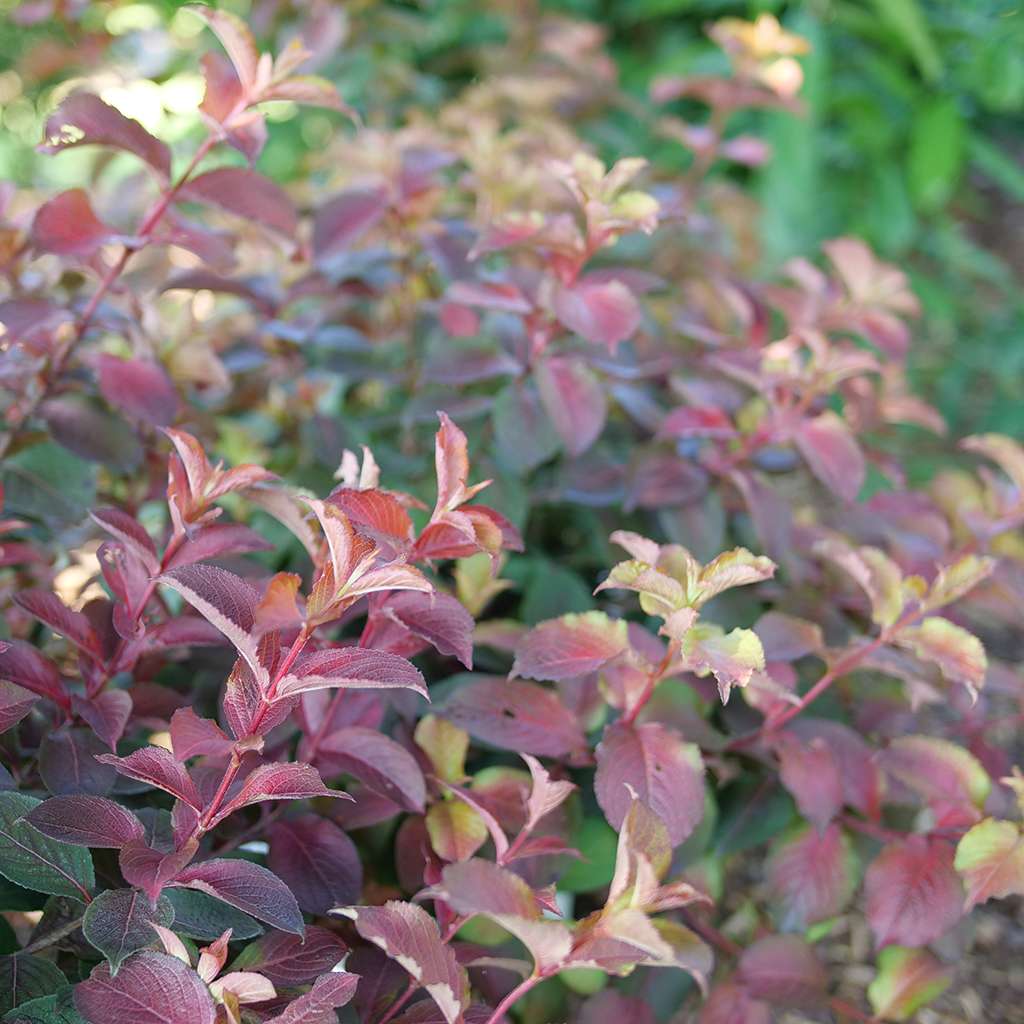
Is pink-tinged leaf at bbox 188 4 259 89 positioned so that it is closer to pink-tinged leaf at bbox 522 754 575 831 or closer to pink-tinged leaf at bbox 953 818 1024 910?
pink-tinged leaf at bbox 522 754 575 831

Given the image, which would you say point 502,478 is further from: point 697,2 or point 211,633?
point 697,2

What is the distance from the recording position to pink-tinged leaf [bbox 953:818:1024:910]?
0.72 m

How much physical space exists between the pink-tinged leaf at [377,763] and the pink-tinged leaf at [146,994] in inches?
7.3

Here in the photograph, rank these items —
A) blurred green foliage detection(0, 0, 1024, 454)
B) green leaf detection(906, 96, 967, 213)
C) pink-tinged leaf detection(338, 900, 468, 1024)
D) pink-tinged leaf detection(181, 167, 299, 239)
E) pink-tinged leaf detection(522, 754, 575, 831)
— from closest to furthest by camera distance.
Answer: pink-tinged leaf detection(338, 900, 468, 1024) → pink-tinged leaf detection(522, 754, 575, 831) → pink-tinged leaf detection(181, 167, 299, 239) → blurred green foliage detection(0, 0, 1024, 454) → green leaf detection(906, 96, 967, 213)

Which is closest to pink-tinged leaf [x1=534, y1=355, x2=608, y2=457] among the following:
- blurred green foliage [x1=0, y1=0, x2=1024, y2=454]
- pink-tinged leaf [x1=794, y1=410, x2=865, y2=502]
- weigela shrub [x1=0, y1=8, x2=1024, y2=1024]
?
weigela shrub [x1=0, y1=8, x2=1024, y2=1024]

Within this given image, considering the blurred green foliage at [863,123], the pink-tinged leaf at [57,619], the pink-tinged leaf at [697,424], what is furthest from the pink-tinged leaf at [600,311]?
the blurred green foliage at [863,123]

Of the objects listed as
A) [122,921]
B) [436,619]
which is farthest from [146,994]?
[436,619]

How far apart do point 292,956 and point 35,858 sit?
0.17 metres

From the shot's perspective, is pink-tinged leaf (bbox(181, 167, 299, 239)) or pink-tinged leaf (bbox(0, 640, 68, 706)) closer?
pink-tinged leaf (bbox(0, 640, 68, 706))

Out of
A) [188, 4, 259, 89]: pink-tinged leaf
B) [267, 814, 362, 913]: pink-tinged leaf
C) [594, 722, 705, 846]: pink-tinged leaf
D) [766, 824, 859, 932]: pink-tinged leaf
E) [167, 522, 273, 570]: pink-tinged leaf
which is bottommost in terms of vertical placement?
[766, 824, 859, 932]: pink-tinged leaf

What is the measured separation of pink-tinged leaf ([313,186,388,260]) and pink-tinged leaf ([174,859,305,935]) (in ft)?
2.24

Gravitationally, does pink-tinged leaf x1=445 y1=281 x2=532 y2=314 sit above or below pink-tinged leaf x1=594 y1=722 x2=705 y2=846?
above

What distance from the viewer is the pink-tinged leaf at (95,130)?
2.55ft

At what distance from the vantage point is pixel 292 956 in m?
0.62
